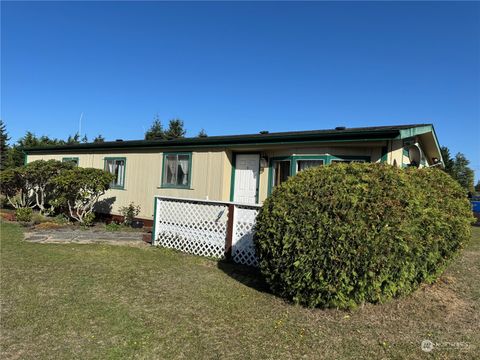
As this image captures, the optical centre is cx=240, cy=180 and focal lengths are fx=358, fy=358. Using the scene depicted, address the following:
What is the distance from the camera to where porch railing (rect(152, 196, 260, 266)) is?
21.7 ft

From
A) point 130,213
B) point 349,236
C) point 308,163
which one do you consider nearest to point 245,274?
point 349,236

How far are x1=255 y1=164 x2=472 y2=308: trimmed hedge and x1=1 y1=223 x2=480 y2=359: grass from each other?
0.32 m

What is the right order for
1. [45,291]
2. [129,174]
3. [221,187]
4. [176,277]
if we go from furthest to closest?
[129,174] → [221,187] → [176,277] → [45,291]

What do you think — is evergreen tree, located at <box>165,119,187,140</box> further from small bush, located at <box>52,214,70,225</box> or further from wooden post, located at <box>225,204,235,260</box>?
wooden post, located at <box>225,204,235,260</box>

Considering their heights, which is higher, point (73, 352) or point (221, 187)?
point (221, 187)

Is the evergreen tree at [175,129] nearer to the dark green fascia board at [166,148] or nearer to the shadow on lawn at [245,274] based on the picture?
the dark green fascia board at [166,148]

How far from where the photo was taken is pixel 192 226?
24.7 ft

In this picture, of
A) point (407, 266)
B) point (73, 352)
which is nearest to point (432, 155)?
point (407, 266)

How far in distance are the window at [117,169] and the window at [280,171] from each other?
6017mm

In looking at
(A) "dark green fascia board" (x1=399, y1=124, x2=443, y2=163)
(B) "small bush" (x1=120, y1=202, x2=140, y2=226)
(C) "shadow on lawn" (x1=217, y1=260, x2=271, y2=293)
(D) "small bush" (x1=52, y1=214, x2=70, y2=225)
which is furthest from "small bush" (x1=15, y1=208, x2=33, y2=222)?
(A) "dark green fascia board" (x1=399, y1=124, x2=443, y2=163)

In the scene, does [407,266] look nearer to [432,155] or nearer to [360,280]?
[360,280]

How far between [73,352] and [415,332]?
3.28m

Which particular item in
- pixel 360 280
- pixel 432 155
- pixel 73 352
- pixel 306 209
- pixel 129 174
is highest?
pixel 432 155

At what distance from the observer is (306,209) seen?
165 inches
